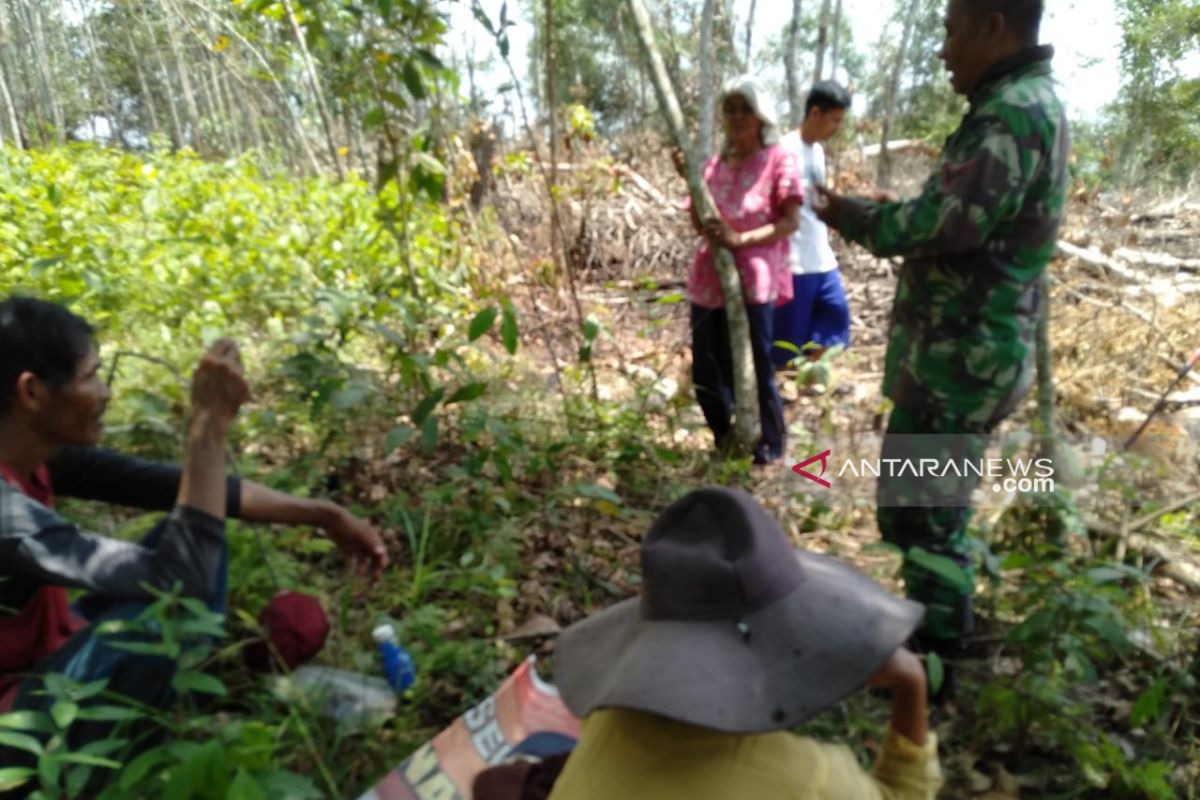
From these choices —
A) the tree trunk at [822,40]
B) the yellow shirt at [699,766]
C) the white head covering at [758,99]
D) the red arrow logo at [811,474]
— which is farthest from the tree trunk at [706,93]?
the tree trunk at [822,40]

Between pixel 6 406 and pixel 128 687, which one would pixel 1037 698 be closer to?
pixel 128 687

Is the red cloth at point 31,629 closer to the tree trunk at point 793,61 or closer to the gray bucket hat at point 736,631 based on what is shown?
the gray bucket hat at point 736,631

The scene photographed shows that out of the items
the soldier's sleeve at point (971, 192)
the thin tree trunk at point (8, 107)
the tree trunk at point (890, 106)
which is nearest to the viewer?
the soldier's sleeve at point (971, 192)

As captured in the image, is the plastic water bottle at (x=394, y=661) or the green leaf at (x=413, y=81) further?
the green leaf at (x=413, y=81)

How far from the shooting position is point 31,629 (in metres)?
1.74

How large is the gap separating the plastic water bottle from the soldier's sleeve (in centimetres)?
157

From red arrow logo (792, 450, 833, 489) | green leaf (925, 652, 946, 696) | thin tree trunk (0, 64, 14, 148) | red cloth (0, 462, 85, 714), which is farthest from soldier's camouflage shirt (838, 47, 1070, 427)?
thin tree trunk (0, 64, 14, 148)

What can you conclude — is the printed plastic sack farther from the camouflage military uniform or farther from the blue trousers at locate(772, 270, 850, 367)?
the blue trousers at locate(772, 270, 850, 367)

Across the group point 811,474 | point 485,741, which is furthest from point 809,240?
point 485,741

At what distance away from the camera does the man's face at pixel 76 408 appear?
5.44ft

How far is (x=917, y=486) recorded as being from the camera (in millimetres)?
2084

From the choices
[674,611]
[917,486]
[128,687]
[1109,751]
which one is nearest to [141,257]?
[128,687]

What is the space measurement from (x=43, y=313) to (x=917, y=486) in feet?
6.59

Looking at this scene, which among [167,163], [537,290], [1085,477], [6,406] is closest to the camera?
[6,406]
